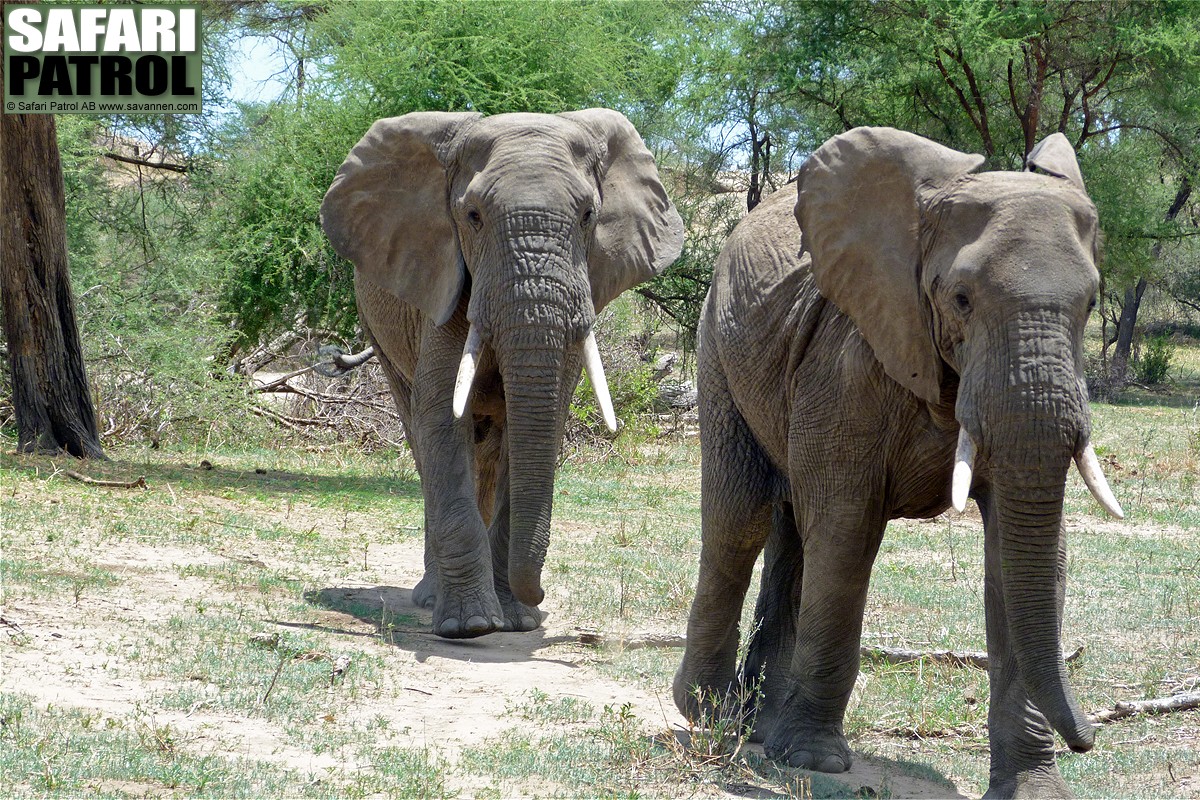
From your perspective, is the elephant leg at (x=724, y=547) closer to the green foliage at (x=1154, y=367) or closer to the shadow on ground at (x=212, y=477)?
the shadow on ground at (x=212, y=477)

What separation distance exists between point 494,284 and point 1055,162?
3.07 metres

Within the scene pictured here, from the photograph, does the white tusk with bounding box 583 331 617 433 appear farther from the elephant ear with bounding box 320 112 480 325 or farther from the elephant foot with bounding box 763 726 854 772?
the elephant foot with bounding box 763 726 854 772

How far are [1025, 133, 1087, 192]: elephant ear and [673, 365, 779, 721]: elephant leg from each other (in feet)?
5.65

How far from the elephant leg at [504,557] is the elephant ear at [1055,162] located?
377 centimetres

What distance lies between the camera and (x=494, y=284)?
6.67m

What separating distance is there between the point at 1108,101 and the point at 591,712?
22.9 m

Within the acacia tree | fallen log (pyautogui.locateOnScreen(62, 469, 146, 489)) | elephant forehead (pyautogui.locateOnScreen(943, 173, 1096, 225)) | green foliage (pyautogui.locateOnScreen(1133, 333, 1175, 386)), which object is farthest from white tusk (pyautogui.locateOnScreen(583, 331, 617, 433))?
green foliage (pyautogui.locateOnScreen(1133, 333, 1175, 386))

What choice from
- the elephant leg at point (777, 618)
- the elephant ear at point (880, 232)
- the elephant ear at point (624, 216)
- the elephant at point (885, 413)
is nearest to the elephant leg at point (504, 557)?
the elephant ear at point (624, 216)

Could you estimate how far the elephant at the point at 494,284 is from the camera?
6637 mm

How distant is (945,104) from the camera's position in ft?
71.8

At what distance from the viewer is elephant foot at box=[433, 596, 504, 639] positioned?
7004 millimetres

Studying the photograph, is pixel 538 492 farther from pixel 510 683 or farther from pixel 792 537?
pixel 792 537

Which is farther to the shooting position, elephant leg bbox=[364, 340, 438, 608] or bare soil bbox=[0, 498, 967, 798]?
elephant leg bbox=[364, 340, 438, 608]

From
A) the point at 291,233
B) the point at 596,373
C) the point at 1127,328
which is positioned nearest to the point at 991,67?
the point at 1127,328
